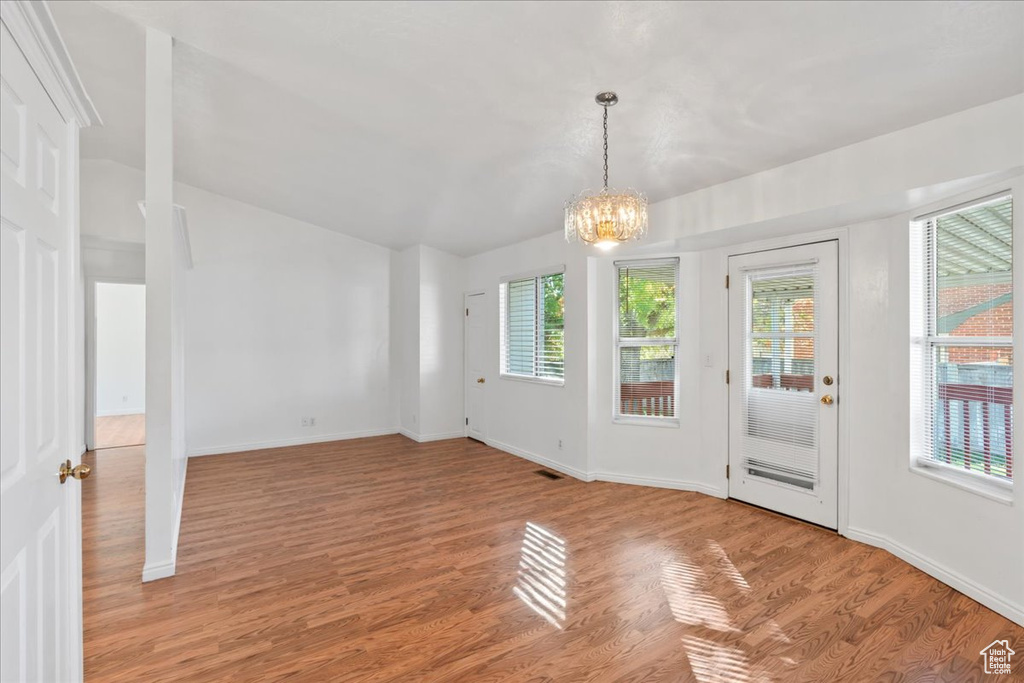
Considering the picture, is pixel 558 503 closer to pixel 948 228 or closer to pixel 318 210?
pixel 948 228

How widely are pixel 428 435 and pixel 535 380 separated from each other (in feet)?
6.11

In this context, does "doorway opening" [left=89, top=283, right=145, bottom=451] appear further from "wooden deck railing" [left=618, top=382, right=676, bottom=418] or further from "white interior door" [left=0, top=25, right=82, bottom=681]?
"white interior door" [left=0, top=25, right=82, bottom=681]

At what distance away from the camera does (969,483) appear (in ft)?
8.99

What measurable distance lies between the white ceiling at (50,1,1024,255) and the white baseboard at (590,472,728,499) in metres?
2.50

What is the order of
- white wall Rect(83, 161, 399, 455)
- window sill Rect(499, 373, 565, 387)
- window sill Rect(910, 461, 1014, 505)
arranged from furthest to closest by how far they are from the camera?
white wall Rect(83, 161, 399, 455) < window sill Rect(499, 373, 565, 387) < window sill Rect(910, 461, 1014, 505)

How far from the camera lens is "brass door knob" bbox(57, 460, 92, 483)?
4.73ft

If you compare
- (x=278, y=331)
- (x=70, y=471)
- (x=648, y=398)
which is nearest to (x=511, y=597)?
(x=70, y=471)

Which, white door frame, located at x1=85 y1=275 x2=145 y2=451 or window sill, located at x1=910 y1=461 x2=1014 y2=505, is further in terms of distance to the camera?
white door frame, located at x1=85 y1=275 x2=145 y2=451

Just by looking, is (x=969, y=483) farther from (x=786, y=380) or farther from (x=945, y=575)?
(x=786, y=380)

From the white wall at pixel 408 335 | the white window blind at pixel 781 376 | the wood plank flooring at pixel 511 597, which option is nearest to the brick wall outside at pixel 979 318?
the white window blind at pixel 781 376

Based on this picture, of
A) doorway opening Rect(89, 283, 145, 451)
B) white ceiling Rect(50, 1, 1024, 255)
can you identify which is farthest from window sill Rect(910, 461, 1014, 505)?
doorway opening Rect(89, 283, 145, 451)

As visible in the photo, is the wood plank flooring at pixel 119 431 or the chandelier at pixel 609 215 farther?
the wood plank flooring at pixel 119 431

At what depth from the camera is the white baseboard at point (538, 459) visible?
484cm

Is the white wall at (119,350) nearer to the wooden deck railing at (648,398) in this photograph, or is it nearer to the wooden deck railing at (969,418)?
the wooden deck railing at (648,398)
